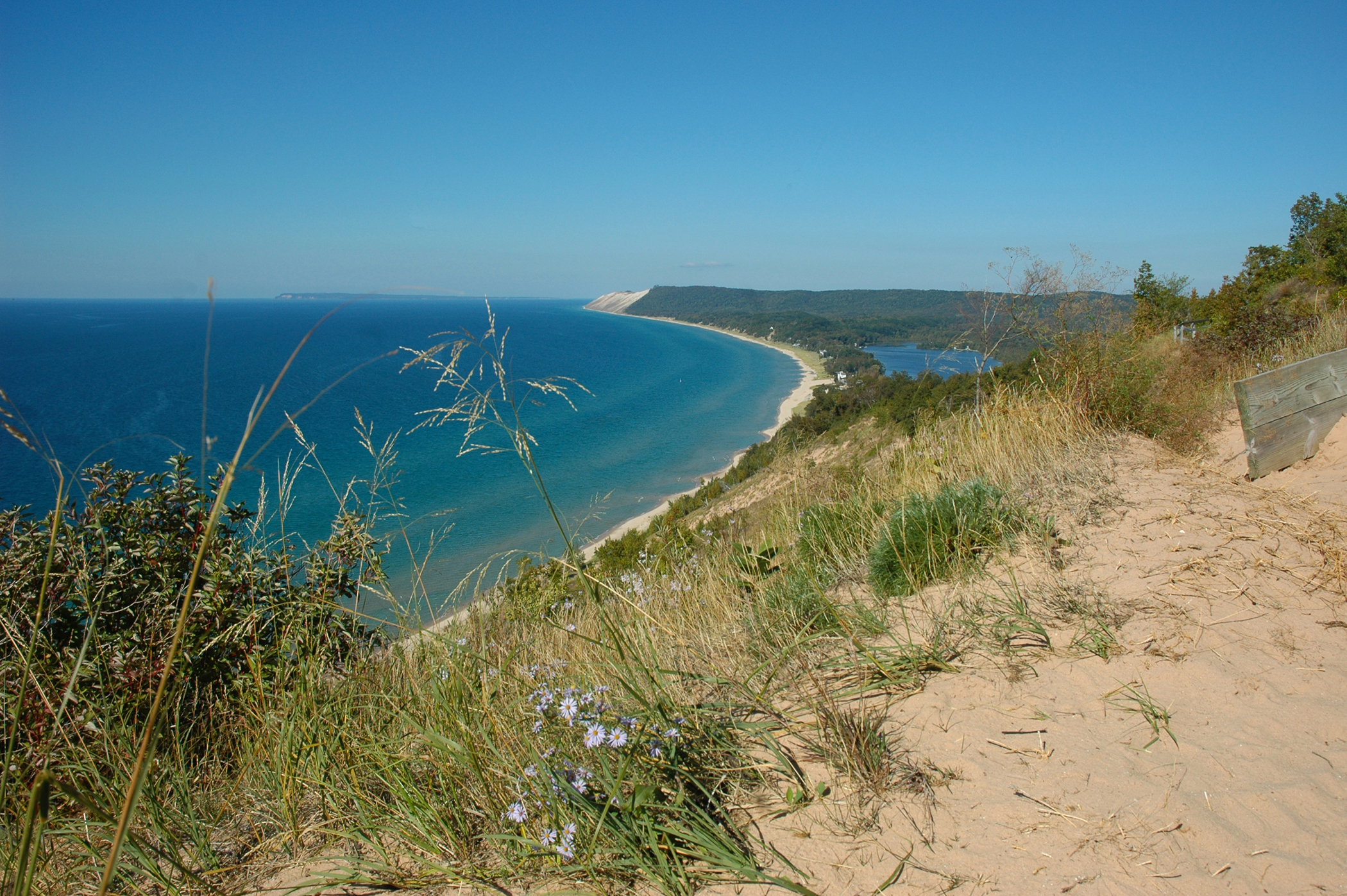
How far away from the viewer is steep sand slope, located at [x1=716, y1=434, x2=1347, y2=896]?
1.68 meters

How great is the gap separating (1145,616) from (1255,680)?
0.44 meters

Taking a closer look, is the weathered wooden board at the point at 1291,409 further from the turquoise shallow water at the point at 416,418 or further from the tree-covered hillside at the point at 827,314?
the tree-covered hillside at the point at 827,314

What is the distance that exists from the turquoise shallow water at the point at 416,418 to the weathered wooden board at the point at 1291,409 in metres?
4.04

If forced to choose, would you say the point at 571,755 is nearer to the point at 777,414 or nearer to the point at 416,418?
the point at 416,418

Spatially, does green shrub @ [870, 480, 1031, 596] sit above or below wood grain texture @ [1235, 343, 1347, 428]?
below

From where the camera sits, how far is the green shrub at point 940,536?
3.38 m

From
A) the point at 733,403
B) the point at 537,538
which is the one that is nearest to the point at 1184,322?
Answer: the point at 537,538

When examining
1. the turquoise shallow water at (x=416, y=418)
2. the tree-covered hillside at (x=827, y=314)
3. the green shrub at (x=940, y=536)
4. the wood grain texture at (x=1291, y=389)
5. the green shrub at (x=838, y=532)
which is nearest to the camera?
the green shrub at (x=940, y=536)

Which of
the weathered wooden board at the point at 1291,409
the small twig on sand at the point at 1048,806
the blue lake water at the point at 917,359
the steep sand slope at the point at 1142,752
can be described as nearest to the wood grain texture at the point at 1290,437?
the weathered wooden board at the point at 1291,409

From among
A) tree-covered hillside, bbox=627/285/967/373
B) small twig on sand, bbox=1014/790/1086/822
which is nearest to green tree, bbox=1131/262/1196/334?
small twig on sand, bbox=1014/790/1086/822

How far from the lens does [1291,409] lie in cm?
421

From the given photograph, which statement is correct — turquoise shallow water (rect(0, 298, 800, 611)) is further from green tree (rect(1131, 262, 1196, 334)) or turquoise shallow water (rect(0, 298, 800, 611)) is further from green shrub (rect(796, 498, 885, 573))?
green tree (rect(1131, 262, 1196, 334))

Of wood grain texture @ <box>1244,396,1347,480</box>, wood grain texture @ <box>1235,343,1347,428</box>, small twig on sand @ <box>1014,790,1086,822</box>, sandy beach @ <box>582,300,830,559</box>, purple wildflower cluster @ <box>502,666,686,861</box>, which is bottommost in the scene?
sandy beach @ <box>582,300,830,559</box>

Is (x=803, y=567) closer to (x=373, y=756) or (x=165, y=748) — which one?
(x=373, y=756)
